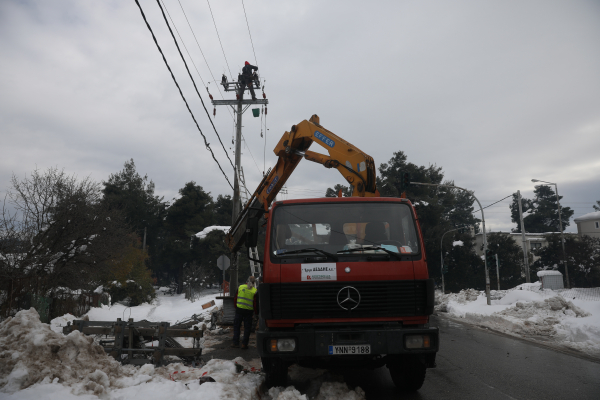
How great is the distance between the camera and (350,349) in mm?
4730

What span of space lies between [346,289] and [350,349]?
0.68 metres

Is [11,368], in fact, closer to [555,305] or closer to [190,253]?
[555,305]

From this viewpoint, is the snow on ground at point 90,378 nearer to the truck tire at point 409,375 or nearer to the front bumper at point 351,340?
the front bumper at point 351,340

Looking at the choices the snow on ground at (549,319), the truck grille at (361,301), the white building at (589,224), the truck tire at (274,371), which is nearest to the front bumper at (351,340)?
the truck grille at (361,301)

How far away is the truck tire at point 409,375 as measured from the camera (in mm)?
5336

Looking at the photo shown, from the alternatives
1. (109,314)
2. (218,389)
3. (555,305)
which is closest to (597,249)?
(555,305)

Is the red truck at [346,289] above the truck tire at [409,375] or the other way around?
above

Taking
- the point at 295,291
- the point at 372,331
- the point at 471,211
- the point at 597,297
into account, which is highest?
the point at 471,211

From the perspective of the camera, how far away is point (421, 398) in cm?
528

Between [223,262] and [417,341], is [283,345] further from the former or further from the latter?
[223,262]

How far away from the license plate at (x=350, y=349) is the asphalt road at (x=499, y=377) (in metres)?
1.01

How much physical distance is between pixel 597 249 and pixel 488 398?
142 ft

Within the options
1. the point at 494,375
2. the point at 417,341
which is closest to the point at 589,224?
the point at 494,375

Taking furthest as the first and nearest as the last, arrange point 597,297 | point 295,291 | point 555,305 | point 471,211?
point 471,211
point 597,297
point 555,305
point 295,291
